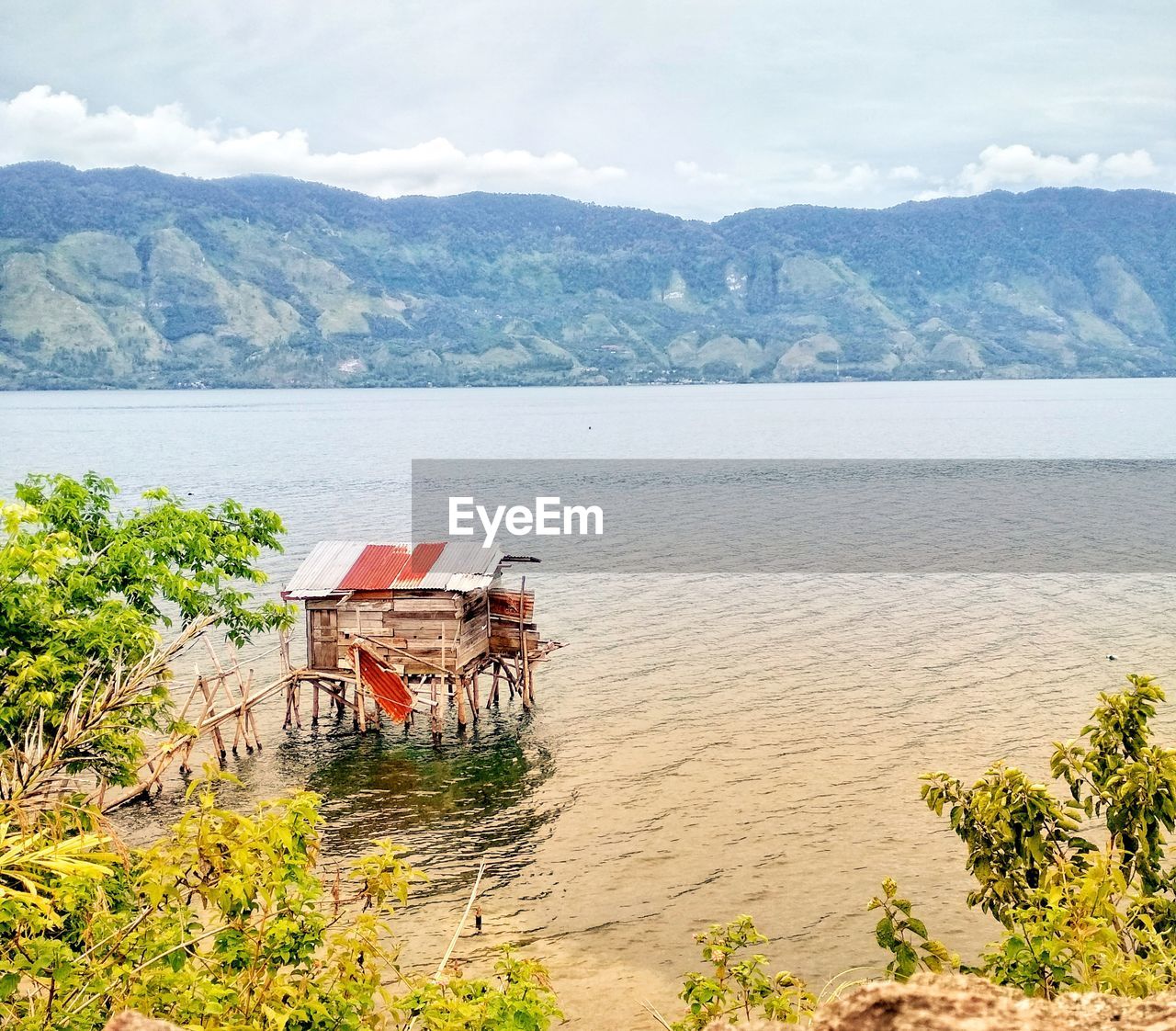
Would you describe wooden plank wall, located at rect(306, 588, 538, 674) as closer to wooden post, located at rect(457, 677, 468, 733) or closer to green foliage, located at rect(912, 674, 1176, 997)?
wooden post, located at rect(457, 677, 468, 733)

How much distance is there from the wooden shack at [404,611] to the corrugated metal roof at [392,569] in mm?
28

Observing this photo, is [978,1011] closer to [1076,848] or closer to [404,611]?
[1076,848]

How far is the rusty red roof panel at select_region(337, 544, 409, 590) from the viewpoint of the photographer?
31953 mm

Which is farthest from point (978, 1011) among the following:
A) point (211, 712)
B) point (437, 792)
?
point (211, 712)

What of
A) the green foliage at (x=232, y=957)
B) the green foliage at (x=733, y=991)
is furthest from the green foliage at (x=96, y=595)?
the green foliage at (x=733, y=991)

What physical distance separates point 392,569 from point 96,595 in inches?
526

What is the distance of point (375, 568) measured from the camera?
107 feet

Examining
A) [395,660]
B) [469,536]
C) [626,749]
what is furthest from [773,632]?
[469,536]

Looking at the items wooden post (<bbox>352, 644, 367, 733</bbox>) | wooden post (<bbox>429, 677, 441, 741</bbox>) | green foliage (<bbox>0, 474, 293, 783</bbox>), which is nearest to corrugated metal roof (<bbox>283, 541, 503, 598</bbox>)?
wooden post (<bbox>352, 644, 367, 733</bbox>)

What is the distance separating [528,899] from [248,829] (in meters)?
15.4

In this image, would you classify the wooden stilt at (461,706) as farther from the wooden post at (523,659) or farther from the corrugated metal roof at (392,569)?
the corrugated metal roof at (392,569)

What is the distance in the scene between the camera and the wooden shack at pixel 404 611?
31.8 meters

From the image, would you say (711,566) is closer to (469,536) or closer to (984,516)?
(469,536)

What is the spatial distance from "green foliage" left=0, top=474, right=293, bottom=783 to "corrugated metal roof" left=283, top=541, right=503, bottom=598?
5.78 m
